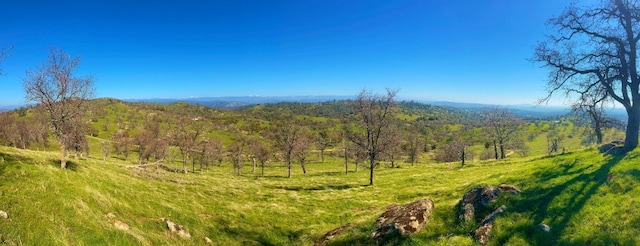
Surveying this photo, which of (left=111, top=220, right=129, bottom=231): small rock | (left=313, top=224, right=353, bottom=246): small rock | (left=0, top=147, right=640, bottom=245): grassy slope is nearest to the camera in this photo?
(left=0, top=147, right=640, bottom=245): grassy slope

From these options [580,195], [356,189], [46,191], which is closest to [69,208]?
[46,191]

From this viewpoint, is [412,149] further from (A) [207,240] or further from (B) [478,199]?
(A) [207,240]

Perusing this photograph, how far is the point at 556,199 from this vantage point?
1527 centimetres

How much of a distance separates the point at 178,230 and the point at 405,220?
12970 millimetres

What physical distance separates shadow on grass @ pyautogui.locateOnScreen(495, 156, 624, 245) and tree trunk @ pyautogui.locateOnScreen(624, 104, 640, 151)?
183cm

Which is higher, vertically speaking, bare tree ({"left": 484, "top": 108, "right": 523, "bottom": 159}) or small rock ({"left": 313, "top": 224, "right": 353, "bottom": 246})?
bare tree ({"left": 484, "top": 108, "right": 523, "bottom": 159})

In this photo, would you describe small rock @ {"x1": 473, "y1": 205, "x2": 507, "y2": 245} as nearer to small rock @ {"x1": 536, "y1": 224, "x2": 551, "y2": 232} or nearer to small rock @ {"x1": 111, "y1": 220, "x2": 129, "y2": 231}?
small rock @ {"x1": 536, "y1": 224, "x2": 551, "y2": 232}

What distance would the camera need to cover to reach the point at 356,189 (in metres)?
43.8

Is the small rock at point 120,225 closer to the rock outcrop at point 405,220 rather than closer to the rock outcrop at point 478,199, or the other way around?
the rock outcrop at point 405,220

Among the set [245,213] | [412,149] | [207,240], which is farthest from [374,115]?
[412,149]

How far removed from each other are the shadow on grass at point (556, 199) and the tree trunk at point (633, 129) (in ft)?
6.00

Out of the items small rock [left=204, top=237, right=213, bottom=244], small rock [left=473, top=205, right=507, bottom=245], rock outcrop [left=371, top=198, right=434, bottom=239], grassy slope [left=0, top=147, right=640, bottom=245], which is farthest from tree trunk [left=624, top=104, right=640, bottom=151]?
small rock [left=204, top=237, right=213, bottom=244]

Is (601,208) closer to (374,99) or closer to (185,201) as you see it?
(185,201)

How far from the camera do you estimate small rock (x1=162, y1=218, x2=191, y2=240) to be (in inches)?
651
